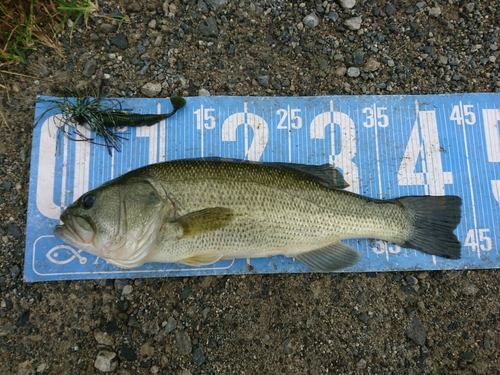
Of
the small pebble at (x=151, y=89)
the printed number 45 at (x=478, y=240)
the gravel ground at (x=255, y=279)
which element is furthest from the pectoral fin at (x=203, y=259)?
the printed number 45 at (x=478, y=240)

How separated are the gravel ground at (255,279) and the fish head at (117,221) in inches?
30.9

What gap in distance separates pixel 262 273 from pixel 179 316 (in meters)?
0.91

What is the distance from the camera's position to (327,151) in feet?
12.1

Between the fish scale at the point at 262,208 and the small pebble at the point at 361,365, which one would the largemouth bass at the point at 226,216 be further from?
the small pebble at the point at 361,365

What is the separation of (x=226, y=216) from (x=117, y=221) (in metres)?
0.88

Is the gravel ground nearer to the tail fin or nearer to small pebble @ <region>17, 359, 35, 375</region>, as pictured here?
small pebble @ <region>17, 359, 35, 375</region>

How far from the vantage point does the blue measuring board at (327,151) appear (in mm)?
3490

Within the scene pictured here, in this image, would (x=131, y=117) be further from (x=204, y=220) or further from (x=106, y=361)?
(x=106, y=361)

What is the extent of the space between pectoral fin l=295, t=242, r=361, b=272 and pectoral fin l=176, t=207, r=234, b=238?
2.85 feet

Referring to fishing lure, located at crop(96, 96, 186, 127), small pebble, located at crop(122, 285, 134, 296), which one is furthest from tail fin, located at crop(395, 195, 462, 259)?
small pebble, located at crop(122, 285, 134, 296)

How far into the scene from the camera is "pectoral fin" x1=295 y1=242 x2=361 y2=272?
324cm

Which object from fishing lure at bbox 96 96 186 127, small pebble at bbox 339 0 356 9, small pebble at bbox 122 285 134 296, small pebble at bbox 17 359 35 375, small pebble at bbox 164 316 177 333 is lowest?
small pebble at bbox 17 359 35 375

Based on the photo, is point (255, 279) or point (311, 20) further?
point (311, 20)

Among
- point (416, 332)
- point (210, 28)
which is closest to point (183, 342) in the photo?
point (416, 332)
